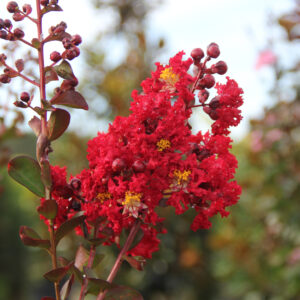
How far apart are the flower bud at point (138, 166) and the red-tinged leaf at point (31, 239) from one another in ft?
0.69

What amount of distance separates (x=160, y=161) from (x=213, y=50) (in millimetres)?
246

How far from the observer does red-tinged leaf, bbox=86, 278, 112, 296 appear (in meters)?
0.73

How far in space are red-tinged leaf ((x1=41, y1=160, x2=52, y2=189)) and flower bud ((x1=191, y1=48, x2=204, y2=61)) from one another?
0.34 m

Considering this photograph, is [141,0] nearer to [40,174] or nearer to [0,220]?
[40,174]

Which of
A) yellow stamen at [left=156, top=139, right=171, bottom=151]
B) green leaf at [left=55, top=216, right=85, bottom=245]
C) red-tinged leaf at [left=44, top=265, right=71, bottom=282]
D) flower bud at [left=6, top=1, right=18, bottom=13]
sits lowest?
red-tinged leaf at [left=44, top=265, right=71, bottom=282]

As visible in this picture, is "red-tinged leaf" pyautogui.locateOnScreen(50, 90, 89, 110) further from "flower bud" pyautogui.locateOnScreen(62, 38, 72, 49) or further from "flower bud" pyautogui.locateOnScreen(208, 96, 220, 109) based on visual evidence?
"flower bud" pyautogui.locateOnScreen(208, 96, 220, 109)

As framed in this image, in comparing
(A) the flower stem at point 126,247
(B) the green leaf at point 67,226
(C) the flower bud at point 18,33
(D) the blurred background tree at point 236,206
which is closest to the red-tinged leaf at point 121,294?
(A) the flower stem at point 126,247

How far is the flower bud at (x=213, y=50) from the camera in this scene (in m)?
0.79

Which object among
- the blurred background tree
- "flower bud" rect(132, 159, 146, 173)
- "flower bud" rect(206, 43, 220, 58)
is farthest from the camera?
the blurred background tree

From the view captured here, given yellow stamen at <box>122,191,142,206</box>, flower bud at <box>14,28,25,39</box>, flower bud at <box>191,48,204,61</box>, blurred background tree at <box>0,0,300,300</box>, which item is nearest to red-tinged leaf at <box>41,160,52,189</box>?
yellow stamen at <box>122,191,142,206</box>

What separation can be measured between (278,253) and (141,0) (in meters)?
2.31

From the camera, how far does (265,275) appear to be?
269 centimetres

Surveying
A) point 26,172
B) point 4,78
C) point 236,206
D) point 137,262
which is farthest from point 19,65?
point 236,206

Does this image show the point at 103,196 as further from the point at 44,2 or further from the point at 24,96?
the point at 44,2
